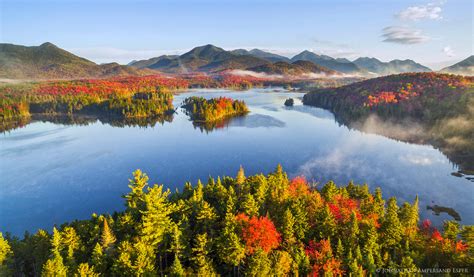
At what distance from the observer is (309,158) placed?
122 m

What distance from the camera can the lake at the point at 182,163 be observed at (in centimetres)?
8519

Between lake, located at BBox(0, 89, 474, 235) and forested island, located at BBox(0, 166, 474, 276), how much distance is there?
110 ft

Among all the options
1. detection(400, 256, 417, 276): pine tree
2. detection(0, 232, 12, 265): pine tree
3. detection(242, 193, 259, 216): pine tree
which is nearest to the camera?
detection(400, 256, 417, 276): pine tree

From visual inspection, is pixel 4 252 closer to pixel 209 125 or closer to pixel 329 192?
pixel 329 192

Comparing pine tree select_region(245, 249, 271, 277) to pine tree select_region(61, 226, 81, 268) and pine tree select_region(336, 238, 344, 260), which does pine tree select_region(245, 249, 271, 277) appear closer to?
pine tree select_region(336, 238, 344, 260)

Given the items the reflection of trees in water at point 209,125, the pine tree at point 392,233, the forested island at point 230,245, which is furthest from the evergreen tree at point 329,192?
the reflection of trees in water at point 209,125

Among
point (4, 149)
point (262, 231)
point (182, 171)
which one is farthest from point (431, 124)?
point (4, 149)

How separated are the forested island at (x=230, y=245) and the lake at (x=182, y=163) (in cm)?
3340

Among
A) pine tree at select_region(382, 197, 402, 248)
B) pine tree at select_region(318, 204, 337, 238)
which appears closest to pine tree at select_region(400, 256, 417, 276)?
pine tree at select_region(382, 197, 402, 248)

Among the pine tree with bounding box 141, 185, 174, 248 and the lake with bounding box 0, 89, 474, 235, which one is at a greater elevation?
the pine tree with bounding box 141, 185, 174, 248

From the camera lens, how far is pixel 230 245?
4272 centimetres

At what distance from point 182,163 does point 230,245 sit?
256 ft

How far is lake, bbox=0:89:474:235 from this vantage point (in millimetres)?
85188

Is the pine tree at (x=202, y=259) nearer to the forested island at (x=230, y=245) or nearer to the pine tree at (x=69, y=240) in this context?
the forested island at (x=230, y=245)
